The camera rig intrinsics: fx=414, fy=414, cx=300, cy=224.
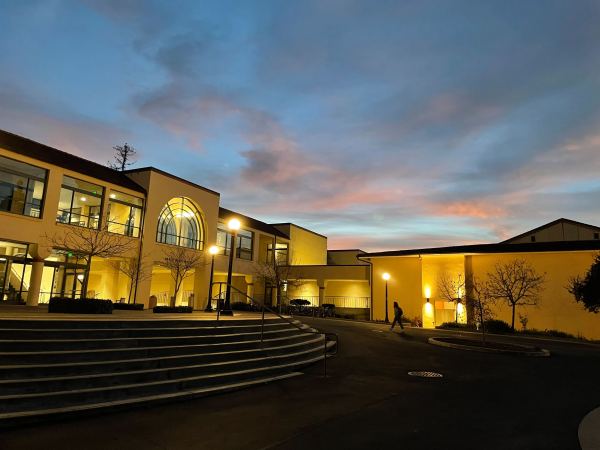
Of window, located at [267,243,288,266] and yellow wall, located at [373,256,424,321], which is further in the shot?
window, located at [267,243,288,266]

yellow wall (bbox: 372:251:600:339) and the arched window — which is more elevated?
the arched window

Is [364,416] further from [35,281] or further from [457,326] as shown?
[457,326]

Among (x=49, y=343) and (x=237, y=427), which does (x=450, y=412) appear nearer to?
(x=237, y=427)

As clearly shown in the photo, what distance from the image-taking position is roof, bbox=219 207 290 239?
121 ft

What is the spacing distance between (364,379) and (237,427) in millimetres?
4870

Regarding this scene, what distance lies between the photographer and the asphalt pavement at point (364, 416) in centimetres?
572

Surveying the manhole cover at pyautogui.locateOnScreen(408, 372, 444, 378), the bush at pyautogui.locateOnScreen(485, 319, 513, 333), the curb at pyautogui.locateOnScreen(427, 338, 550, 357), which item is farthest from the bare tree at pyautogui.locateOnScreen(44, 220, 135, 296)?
the bush at pyautogui.locateOnScreen(485, 319, 513, 333)

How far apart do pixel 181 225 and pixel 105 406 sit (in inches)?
987

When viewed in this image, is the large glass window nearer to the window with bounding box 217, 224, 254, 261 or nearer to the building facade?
the building facade

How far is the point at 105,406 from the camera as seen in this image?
6.75 metres

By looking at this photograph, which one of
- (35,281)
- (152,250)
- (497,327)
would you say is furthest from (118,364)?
(497,327)

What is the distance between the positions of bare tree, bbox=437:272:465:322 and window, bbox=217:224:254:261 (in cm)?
1757

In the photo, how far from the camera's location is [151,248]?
27.7 m

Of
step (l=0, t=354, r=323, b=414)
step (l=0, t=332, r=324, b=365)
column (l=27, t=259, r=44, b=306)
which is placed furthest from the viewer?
column (l=27, t=259, r=44, b=306)
